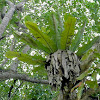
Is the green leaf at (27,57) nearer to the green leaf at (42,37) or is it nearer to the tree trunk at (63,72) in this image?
the tree trunk at (63,72)

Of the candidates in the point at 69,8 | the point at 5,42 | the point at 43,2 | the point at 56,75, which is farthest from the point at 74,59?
the point at 5,42

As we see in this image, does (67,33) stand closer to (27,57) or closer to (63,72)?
(63,72)

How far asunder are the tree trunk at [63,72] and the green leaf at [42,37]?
225 millimetres

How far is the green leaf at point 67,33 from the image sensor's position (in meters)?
1.91

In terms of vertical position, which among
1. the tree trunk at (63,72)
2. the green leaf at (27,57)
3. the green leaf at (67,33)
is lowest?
the tree trunk at (63,72)

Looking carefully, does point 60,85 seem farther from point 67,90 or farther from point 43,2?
point 43,2

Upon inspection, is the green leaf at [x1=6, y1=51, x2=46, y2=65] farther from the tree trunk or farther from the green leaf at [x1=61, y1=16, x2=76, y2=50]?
the green leaf at [x1=61, y1=16, x2=76, y2=50]

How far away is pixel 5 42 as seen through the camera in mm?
7422

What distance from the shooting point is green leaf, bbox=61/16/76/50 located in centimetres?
191

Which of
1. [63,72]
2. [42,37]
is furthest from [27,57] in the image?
[63,72]

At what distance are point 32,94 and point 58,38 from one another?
43.0 inches

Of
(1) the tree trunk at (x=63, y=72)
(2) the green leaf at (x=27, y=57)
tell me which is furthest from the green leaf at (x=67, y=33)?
(2) the green leaf at (x=27, y=57)

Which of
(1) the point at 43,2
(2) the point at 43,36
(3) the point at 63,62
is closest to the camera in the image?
(3) the point at 63,62

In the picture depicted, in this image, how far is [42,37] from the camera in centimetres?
221
